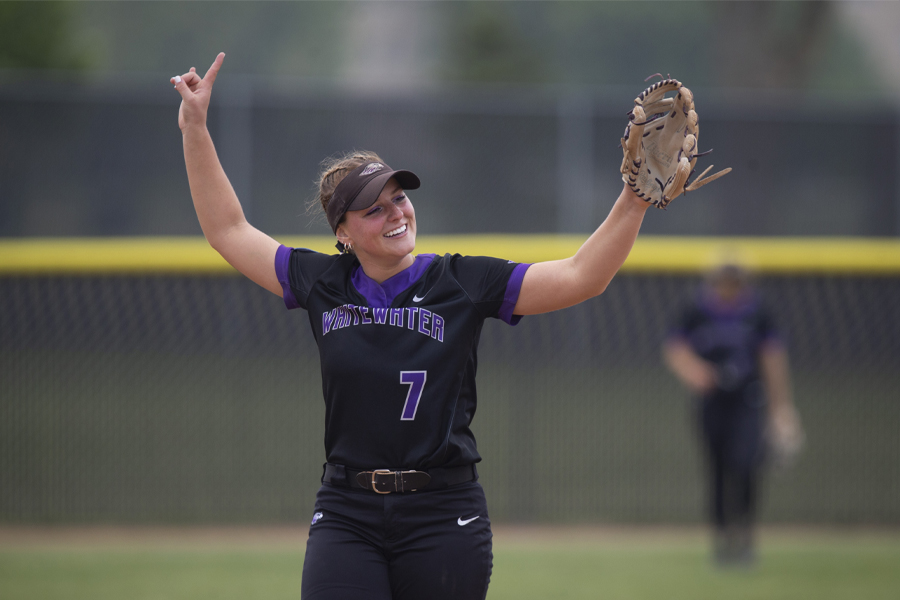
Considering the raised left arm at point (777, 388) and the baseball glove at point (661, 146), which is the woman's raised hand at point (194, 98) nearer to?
the baseball glove at point (661, 146)

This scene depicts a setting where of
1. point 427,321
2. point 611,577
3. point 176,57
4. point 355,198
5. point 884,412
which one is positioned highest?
point 176,57

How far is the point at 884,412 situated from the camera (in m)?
5.95

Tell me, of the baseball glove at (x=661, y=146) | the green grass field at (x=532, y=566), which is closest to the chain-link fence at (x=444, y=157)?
the green grass field at (x=532, y=566)

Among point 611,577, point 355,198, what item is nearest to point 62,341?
point 611,577

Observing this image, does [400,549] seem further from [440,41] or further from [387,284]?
[440,41]

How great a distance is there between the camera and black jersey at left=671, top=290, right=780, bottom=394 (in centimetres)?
543

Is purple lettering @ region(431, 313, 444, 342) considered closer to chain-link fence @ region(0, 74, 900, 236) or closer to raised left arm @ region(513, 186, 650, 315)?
raised left arm @ region(513, 186, 650, 315)

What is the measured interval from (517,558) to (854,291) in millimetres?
2920

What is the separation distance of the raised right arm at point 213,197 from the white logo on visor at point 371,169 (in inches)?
13.7

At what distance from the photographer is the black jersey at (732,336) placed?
17.8ft

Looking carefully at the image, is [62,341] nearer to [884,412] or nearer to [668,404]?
[668,404]

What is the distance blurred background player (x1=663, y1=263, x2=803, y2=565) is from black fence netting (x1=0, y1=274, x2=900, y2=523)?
0.56 metres

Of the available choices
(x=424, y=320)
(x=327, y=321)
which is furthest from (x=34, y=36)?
(x=424, y=320)

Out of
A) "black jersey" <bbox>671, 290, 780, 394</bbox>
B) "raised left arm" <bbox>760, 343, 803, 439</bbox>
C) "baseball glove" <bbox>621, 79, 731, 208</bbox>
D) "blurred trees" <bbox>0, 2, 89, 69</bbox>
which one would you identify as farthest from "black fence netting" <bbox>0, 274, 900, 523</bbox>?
"blurred trees" <bbox>0, 2, 89, 69</bbox>
